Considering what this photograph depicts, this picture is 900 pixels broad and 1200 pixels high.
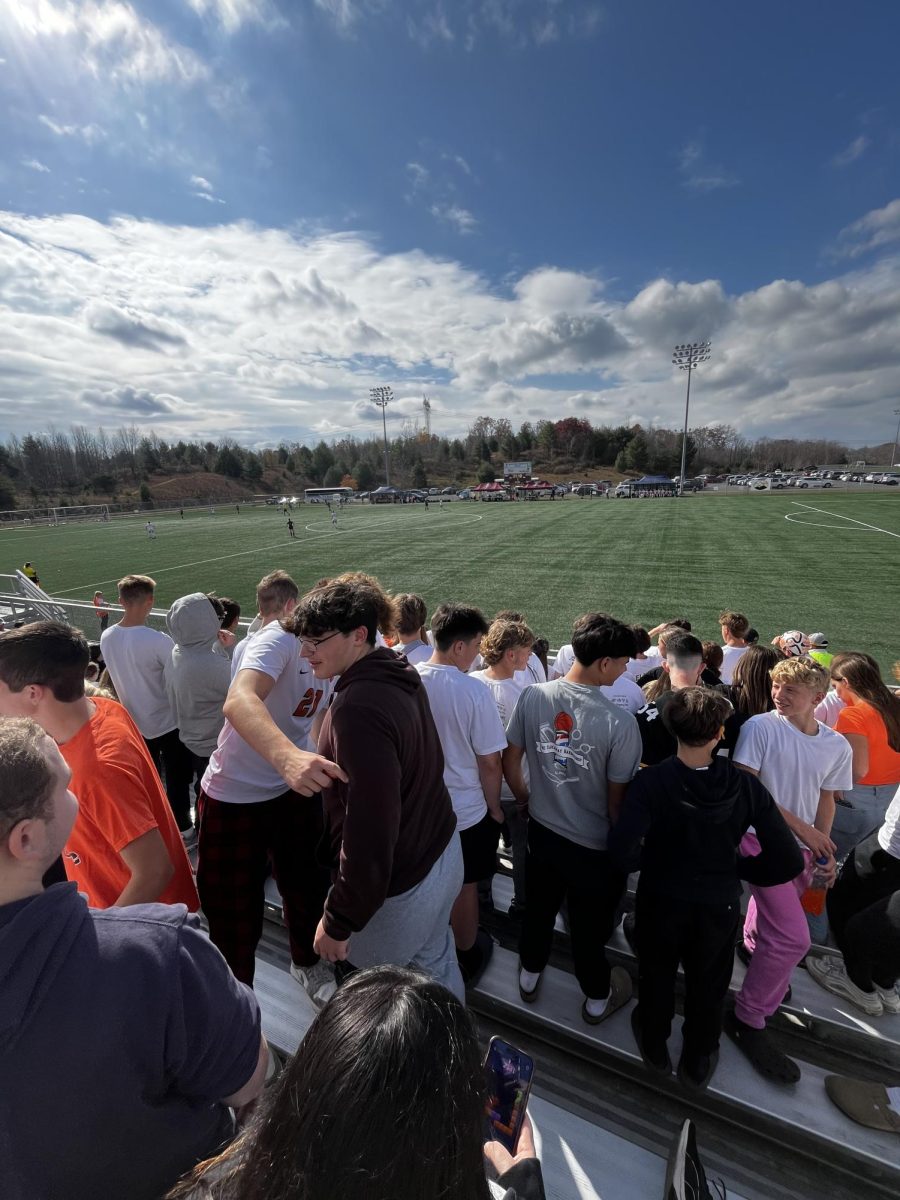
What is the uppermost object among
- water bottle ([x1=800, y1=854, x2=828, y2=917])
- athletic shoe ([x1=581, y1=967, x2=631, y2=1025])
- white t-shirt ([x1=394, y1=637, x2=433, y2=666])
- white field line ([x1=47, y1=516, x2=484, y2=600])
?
white t-shirt ([x1=394, y1=637, x2=433, y2=666])

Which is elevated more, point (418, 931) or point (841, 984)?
point (418, 931)

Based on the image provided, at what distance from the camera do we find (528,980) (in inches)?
99.6

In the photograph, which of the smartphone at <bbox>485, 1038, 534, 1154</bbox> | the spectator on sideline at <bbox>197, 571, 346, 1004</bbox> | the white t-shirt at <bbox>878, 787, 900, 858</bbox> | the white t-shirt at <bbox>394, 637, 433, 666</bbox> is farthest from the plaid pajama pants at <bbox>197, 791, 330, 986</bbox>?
the white t-shirt at <bbox>878, 787, 900, 858</bbox>

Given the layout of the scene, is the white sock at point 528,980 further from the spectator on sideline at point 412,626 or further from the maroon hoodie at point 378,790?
the spectator on sideline at point 412,626

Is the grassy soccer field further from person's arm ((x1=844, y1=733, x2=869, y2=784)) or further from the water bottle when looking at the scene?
the water bottle

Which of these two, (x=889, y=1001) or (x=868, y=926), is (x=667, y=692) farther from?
(x=889, y=1001)

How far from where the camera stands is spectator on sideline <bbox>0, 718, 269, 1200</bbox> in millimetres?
913

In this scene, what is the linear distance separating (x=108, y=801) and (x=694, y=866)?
2.18 metres

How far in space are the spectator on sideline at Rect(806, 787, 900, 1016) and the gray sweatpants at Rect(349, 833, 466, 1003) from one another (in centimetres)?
186

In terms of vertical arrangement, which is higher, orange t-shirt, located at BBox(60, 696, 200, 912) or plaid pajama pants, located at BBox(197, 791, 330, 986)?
orange t-shirt, located at BBox(60, 696, 200, 912)

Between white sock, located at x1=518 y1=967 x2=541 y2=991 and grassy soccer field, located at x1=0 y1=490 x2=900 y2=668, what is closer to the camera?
white sock, located at x1=518 y1=967 x2=541 y2=991

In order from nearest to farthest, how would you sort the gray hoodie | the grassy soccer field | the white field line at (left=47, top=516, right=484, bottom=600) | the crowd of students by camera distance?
the crowd of students → the gray hoodie → the grassy soccer field → the white field line at (left=47, top=516, right=484, bottom=600)

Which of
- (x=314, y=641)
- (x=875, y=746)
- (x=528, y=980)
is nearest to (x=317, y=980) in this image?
(x=528, y=980)

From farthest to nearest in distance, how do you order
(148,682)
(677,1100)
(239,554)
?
(239,554)
(148,682)
(677,1100)
